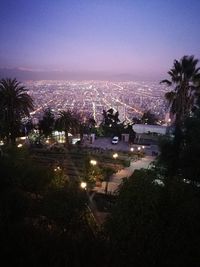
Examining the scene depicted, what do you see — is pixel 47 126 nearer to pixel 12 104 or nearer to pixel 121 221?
pixel 12 104

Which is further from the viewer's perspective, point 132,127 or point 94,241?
point 132,127

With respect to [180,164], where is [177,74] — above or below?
above

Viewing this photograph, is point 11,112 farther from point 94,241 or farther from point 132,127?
point 94,241

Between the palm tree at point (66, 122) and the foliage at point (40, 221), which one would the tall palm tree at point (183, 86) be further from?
the palm tree at point (66, 122)

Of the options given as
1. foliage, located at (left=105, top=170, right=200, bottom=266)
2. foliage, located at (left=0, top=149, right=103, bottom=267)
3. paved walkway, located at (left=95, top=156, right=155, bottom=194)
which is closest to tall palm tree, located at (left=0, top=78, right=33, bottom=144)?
foliage, located at (left=0, top=149, right=103, bottom=267)

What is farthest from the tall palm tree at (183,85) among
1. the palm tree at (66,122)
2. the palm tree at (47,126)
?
the palm tree at (47,126)

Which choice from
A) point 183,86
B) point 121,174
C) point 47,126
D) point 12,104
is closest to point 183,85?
point 183,86

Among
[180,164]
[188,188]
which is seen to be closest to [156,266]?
[188,188]

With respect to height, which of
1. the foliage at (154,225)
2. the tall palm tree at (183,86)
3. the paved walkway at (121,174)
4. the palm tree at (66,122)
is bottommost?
the paved walkway at (121,174)
